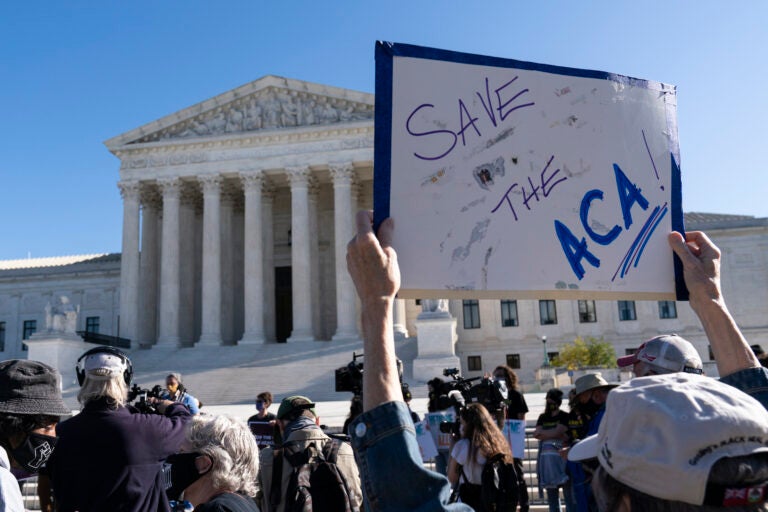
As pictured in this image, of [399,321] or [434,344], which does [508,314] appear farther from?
[434,344]

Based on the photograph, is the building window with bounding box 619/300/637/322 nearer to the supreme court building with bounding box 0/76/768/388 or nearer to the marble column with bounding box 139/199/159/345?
the supreme court building with bounding box 0/76/768/388

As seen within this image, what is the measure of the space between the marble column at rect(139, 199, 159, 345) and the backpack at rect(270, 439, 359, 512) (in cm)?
3682

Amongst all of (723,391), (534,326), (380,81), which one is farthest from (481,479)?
(534,326)

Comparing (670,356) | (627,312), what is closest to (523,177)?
(670,356)

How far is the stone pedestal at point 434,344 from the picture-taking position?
30.2 metres

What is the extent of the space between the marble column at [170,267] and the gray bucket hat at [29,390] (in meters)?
35.7

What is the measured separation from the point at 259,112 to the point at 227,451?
126 feet

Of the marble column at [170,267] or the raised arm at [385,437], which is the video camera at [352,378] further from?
the marble column at [170,267]

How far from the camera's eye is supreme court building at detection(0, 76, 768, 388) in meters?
37.9

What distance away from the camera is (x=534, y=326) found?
43.1 meters

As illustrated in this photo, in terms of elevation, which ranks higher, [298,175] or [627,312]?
[298,175]

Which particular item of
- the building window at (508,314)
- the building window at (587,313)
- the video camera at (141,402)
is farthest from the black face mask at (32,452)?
the building window at (587,313)

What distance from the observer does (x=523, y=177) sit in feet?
11.4

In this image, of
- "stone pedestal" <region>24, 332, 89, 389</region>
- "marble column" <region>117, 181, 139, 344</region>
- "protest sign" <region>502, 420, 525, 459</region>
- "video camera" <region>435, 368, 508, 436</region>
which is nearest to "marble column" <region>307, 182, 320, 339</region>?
"marble column" <region>117, 181, 139, 344</region>
